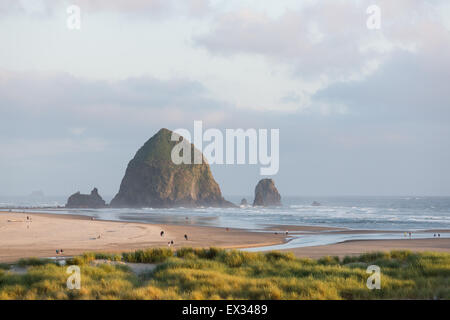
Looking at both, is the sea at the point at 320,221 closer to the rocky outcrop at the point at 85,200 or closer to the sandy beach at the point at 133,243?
the sandy beach at the point at 133,243

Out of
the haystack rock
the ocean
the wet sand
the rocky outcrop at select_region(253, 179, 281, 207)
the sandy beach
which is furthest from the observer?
the rocky outcrop at select_region(253, 179, 281, 207)

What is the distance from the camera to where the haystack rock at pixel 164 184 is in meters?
148

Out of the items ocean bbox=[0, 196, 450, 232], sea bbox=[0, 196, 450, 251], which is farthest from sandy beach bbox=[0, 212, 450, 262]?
ocean bbox=[0, 196, 450, 232]

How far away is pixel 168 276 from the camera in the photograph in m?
13.0

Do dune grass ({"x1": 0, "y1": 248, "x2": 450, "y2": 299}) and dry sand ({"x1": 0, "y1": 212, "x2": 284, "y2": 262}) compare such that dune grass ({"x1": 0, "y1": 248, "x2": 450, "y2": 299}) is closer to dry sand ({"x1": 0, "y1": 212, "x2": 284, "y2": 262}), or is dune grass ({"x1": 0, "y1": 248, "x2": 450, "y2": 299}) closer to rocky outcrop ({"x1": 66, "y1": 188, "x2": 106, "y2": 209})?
dry sand ({"x1": 0, "y1": 212, "x2": 284, "y2": 262})

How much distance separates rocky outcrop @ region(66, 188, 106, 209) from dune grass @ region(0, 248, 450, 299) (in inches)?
4878

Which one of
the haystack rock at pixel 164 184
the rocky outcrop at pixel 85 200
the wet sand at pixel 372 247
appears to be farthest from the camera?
the haystack rock at pixel 164 184

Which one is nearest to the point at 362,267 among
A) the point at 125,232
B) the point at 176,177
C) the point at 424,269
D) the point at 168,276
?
the point at 424,269

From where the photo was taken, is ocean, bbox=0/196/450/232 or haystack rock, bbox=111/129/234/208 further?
haystack rock, bbox=111/129/234/208

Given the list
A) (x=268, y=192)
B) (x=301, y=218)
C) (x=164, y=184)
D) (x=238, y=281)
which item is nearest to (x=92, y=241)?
(x=238, y=281)

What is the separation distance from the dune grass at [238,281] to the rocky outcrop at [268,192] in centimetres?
14465

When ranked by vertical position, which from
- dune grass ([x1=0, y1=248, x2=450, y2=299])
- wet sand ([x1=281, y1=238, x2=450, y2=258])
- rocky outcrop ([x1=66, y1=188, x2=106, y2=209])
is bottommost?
rocky outcrop ([x1=66, y1=188, x2=106, y2=209])

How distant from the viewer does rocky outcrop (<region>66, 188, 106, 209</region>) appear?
13400 centimetres

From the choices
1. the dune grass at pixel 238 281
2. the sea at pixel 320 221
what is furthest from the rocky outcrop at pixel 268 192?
the dune grass at pixel 238 281
